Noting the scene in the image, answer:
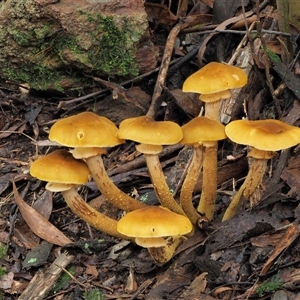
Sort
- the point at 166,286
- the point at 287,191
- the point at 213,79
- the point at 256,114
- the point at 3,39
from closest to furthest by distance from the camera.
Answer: the point at 213,79 → the point at 166,286 → the point at 287,191 → the point at 256,114 → the point at 3,39

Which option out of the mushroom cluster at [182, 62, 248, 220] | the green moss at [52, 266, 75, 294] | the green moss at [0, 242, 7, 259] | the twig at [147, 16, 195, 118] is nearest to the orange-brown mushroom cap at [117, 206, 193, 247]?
the mushroom cluster at [182, 62, 248, 220]

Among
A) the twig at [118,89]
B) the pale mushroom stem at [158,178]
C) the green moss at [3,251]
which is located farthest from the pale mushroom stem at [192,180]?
the green moss at [3,251]

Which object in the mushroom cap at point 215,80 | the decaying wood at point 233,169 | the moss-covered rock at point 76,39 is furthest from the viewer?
the moss-covered rock at point 76,39

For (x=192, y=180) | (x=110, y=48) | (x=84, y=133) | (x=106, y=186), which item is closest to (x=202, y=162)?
(x=192, y=180)

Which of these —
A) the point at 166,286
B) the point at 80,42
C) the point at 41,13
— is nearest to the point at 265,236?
the point at 166,286

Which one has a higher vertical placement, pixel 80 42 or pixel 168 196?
pixel 80 42

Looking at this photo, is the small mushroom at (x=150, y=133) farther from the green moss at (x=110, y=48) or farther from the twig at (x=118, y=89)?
the green moss at (x=110, y=48)

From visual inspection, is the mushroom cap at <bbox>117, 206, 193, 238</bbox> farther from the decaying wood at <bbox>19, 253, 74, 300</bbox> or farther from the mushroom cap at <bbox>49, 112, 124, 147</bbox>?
the decaying wood at <bbox>19, 253, 74, 300</bbox>

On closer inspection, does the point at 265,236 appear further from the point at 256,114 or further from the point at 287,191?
the point at 256,114
